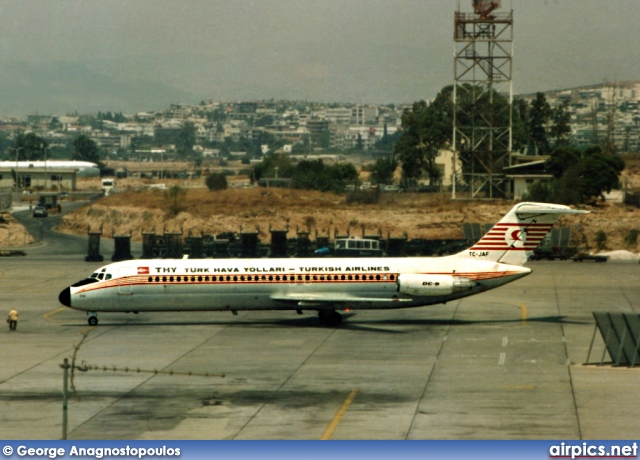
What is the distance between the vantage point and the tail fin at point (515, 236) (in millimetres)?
51219

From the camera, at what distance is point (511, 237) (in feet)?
168

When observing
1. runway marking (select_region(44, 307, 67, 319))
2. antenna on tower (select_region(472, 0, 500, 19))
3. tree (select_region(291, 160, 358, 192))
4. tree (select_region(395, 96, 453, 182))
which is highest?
antenna on tower (select_region(472, 0, 500, 19))

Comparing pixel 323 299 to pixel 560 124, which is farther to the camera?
pixel 560 124

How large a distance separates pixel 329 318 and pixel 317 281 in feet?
7.06

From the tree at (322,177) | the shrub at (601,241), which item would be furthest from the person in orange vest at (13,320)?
the tree at (322,177)

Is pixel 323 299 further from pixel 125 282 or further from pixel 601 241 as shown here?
pixel 601 241

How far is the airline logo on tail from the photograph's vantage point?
51.2 m

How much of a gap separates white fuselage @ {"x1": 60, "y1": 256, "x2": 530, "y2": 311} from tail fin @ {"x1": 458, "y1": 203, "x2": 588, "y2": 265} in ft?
2.68

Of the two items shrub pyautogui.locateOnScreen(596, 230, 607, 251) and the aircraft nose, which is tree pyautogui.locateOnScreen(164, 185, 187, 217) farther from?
the aircraft nose

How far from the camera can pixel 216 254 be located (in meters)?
84.9

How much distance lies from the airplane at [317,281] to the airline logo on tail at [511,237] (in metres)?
0.05

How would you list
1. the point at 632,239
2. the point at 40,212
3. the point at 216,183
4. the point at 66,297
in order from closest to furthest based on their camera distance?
the point at 66,297 → the point at 632,239 → the point at 40,212 → the point at 216,183

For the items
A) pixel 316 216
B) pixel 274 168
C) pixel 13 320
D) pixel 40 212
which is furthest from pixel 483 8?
pixel 274 168

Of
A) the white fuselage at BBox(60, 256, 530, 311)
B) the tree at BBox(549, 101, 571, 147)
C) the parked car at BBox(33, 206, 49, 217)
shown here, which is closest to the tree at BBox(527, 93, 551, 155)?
the tree at BBox(549, 101, 571, 147)
